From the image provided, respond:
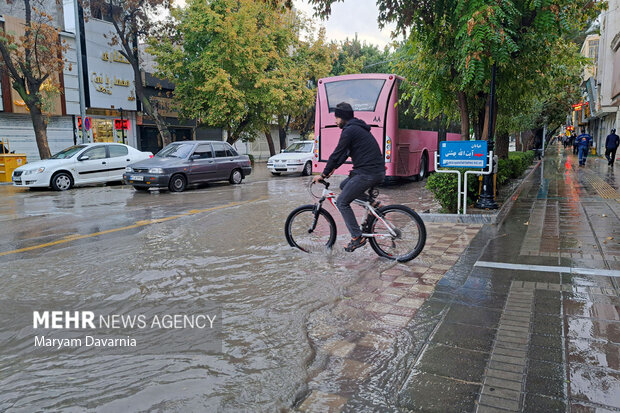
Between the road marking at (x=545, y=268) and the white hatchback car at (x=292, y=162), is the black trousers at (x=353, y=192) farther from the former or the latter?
the white hatchback car at (x=292, y=162)

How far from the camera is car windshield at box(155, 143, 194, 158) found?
16.1 meters

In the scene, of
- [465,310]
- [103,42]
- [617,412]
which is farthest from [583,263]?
[103,42]

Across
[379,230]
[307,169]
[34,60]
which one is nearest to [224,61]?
[307,169]

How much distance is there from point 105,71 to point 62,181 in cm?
1383

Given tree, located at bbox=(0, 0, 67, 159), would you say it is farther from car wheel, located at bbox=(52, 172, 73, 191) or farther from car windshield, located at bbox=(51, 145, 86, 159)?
Answer: car wheel, located at bbox=(52, 172, 73, 191)

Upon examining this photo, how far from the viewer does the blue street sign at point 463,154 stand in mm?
8945

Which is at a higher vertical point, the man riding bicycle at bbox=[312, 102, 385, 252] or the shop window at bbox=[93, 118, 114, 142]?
the shop window at bbox=[93, 118, 114, 142]

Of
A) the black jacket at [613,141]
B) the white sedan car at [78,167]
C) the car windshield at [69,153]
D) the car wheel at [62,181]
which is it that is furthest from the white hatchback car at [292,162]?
the black jacket at [613,141]

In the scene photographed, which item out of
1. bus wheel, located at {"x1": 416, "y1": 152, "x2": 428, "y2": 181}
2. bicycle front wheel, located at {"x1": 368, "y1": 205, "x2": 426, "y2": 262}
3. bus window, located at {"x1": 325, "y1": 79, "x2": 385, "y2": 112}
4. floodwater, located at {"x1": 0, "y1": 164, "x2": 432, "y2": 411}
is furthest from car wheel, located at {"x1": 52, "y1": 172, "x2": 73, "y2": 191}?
bicycle front wheel, located at {"x1": 368, "y1": 205, "x2": 426, "y2": 262}

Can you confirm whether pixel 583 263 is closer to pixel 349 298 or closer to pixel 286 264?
pixel 349 298

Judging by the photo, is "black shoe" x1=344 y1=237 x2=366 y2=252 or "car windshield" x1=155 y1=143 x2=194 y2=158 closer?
"black shoe" x1=344 y1=237 x2=366 y2=252

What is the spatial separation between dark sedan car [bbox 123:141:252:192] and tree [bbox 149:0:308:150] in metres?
8.22

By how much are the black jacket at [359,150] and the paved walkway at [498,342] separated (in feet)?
4.59

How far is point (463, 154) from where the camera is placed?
9070mm
